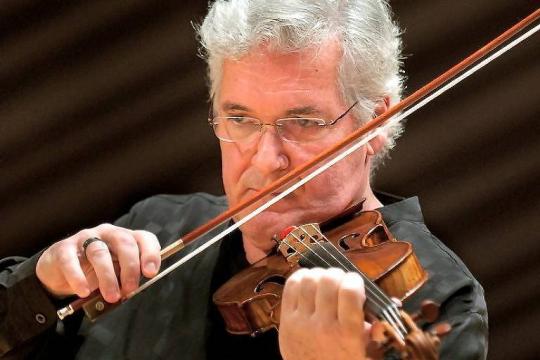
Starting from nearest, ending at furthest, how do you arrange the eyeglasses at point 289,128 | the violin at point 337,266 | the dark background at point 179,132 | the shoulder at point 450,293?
1. the violin at point 337,266
2. the shoulder at point 450,293
3. the eyeglasses at point 289,128
4. the dark background at point 179,132

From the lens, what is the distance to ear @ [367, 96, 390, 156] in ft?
5.65

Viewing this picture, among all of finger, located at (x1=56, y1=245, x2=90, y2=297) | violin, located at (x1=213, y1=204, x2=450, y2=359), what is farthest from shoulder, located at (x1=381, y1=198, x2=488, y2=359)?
finger, located at (x1=56, y1=245, x2=90, y2=297)

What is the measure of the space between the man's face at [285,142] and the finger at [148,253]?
19 cm

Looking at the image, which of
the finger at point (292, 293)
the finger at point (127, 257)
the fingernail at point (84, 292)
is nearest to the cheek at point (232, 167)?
the finger at point (127, 257)

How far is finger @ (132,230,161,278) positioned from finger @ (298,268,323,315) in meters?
0.34

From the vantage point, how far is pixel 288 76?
5.35 ft

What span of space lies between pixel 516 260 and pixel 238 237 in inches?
26.8

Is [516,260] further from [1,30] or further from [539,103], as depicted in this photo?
A: [1,30]

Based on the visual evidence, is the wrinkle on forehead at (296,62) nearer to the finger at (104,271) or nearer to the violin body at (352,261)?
the violin body at (352,261)

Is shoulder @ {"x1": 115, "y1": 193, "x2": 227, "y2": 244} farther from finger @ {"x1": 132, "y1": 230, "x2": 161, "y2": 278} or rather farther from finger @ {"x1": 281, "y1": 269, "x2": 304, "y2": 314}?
finger @ {"x1": 281, "y1": 269, "x2": 304, "y2": 314}

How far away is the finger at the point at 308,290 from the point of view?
48.6 inches

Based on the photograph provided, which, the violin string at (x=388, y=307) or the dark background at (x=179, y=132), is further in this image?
the dark background at (x=179, y=132)

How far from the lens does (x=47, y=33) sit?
7.16 feet

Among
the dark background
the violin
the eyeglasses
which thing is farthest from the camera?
the dark background
